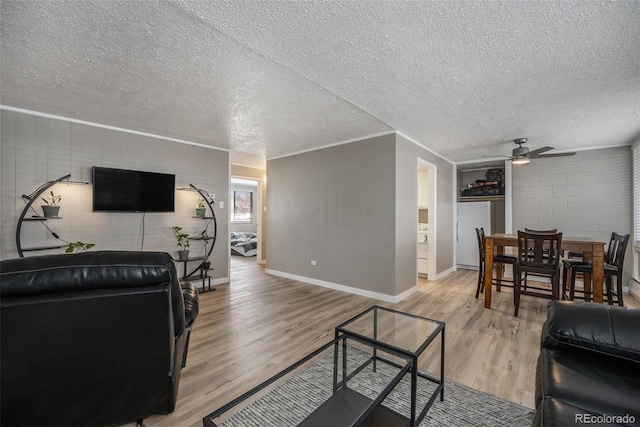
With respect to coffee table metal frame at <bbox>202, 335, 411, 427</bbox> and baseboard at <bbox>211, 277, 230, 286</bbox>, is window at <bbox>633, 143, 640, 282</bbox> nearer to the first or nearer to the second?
coffee table metal frame at <bbox>202, 335, 411, 427</bbox>

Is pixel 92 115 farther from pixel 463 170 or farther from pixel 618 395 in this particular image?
pixel 463 170

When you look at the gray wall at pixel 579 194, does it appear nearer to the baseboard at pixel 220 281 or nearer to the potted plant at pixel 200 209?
the baseboard at pixel 220 281

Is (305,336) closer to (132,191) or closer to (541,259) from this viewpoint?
(541,259)

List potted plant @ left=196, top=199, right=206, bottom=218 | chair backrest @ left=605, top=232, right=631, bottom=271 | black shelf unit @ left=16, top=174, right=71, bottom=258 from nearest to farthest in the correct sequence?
black shelf unit @ left=16, top=174, right=71, bottom=258 < chair backrest @ left=605, top=232, right=631, bottom=271 < potted plant @ left=196, top=199, right=206, bottom=218

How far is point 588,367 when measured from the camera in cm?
114

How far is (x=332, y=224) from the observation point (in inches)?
175

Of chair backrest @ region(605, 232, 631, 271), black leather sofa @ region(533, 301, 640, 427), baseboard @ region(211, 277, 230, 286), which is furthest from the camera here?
baseboard @ region(211, 277, 230, 286)

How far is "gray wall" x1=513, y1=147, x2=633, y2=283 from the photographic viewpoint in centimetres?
429

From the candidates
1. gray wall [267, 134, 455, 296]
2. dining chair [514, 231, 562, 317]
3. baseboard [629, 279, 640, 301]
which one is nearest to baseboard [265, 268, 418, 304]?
gray wall [267, 134, 455, 296]

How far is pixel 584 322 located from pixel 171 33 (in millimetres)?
2746

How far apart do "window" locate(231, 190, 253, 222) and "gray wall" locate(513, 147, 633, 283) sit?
837cm

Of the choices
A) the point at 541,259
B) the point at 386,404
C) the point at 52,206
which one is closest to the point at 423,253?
the point at 541,259

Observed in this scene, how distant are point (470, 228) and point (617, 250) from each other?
2.55 meters

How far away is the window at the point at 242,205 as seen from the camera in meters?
10.1
